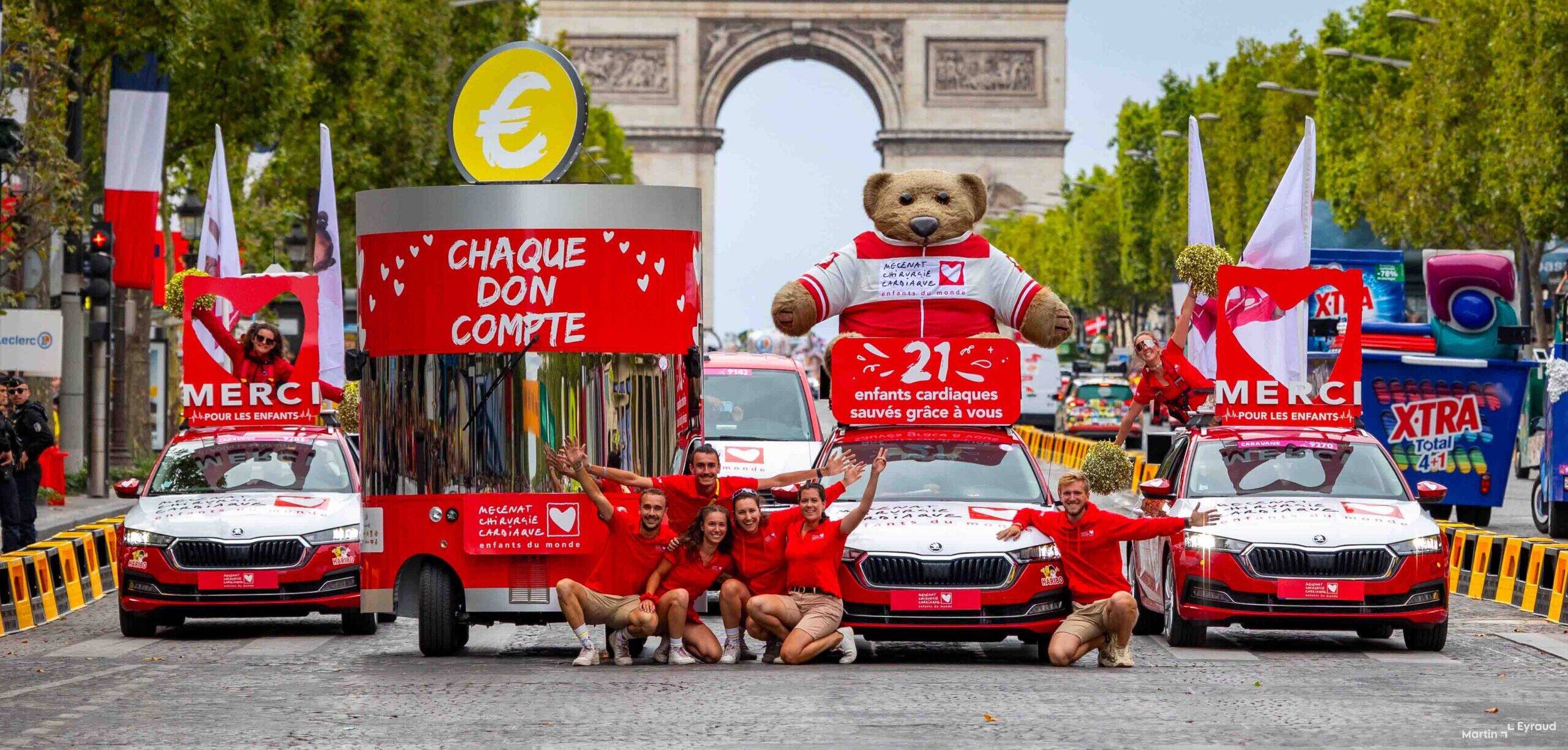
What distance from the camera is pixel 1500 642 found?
15.3 metres

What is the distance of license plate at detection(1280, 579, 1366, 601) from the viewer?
46.6 feet

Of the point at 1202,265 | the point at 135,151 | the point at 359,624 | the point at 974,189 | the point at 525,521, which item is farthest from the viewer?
the point at 135,151

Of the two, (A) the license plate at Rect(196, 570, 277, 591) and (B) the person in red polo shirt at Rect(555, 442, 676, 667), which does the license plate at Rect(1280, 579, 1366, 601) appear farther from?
(A) the license plate at Rect(196, 570, 277, 591)

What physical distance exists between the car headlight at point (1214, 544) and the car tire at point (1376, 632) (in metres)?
0.97

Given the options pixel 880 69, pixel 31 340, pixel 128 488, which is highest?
pixel 880 69

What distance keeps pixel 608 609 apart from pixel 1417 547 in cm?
427

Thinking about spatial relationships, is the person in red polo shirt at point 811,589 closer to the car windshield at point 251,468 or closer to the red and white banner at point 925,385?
the red and white banner at point 925,385

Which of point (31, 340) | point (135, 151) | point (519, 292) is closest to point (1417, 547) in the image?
point (519, 292)

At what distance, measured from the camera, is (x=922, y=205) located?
1644cm

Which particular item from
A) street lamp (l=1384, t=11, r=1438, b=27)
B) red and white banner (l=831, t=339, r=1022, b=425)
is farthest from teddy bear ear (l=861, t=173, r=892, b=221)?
street lamp (l=1384, t=11, r=1438, b=27)

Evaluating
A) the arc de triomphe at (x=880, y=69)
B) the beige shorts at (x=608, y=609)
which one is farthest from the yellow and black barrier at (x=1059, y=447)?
the arc de triomphe at (x=880, y=69)

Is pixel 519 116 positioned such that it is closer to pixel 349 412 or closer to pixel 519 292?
pixel 519 292

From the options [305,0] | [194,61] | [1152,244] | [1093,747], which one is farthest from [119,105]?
[1152,244]

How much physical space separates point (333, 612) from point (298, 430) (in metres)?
1.76
